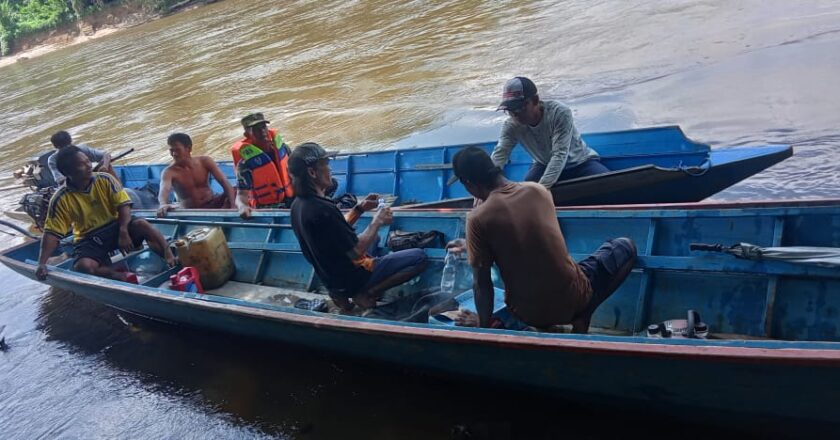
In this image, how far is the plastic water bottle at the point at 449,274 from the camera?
15.4ft

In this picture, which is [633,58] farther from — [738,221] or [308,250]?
[308,250]

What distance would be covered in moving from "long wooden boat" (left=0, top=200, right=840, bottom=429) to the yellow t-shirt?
157 cm

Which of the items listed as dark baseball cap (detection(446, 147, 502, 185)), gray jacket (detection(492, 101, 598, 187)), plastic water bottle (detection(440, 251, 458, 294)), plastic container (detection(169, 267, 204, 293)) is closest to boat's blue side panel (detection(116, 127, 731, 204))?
gray jacket (detection(492, 101, 598, 187))

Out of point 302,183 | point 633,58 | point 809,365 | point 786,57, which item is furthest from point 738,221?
point 633,58

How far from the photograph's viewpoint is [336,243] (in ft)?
13.9

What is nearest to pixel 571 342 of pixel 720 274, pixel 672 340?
pixel 672 340

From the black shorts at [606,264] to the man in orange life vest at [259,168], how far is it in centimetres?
364

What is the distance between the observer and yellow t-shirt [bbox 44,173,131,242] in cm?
594

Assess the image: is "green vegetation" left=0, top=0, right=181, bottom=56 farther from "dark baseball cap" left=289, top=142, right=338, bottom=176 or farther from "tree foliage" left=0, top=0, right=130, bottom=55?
"dark baseball cap" left=289, top=142, right=338, bottom=176

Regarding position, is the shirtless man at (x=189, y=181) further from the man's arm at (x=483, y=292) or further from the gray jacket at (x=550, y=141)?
the man's arm at (x=483, y=292)

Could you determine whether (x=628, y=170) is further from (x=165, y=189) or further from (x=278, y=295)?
(x=165, y=189)

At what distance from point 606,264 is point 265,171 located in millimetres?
4221

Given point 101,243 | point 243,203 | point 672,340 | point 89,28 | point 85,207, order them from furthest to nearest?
point 89,28
point 243,203
point 101,243
point 85,207
point 672,340

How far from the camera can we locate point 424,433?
4.27m
